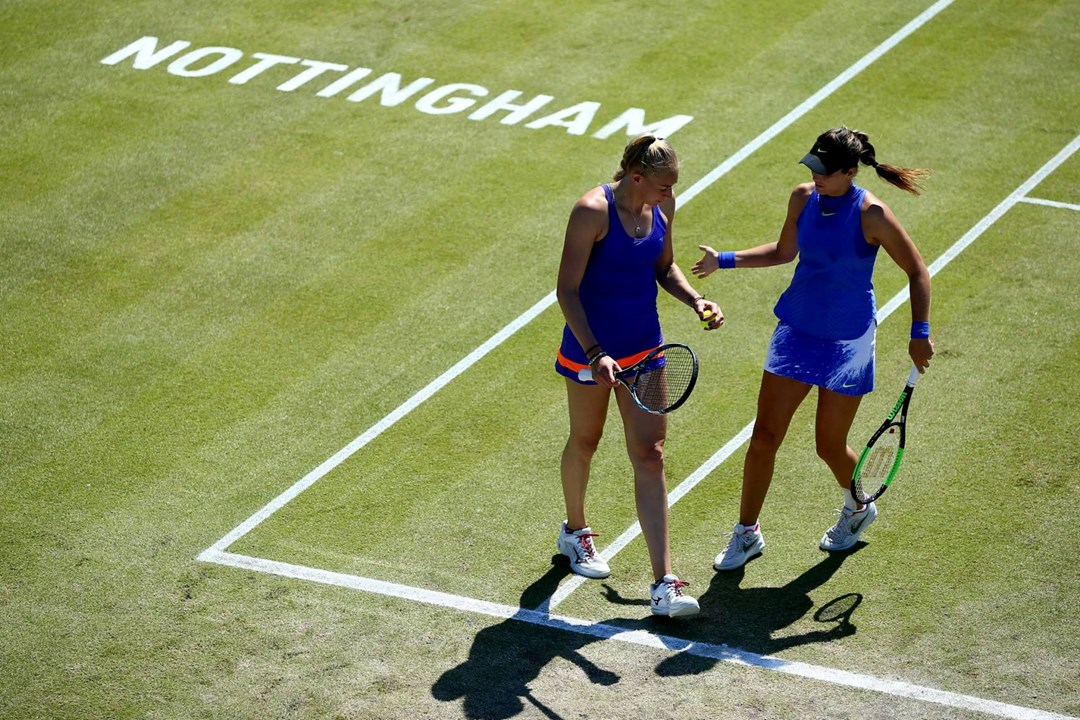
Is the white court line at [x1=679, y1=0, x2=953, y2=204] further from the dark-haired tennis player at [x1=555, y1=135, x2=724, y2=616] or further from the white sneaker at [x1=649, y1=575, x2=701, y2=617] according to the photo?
the white sneaker at [x1=649, y1=575, x2=701, y2=617]

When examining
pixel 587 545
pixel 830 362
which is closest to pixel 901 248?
pixel 830 362

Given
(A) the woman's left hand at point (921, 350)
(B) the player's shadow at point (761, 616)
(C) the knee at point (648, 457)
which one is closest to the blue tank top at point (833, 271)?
(A) the woman's left hand at point (921, 350)

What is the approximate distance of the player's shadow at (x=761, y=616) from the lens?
25.5ft

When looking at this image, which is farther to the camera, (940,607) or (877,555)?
(877,555)

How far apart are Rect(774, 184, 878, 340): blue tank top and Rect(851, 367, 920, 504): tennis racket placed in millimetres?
513

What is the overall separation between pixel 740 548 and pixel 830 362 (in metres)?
1.26

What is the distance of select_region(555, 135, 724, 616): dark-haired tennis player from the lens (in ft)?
25.0

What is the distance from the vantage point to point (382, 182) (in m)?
13.7

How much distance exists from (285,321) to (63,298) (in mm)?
1915

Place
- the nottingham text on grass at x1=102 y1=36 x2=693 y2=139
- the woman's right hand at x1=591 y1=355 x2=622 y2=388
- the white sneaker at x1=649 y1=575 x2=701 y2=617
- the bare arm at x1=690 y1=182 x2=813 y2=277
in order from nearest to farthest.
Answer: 1. the woman's right hand at x1=591 y1=355 x2=622 y2=388
2. the white sneaker at x1=649 y1=575 x2=701 y2=617
3. the bare arm at x1=690 y1=182 x2=813 y2=277
4. the nottingham text on grass at x1=102 y1=36 x2=693 y2=139

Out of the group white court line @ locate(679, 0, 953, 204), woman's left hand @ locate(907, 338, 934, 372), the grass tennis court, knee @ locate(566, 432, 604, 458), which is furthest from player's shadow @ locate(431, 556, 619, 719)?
white court line @ locate(679, 0, 953, 204)

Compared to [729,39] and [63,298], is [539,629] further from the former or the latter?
[729,39]

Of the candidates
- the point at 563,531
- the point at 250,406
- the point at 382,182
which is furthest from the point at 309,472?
the point at 382,182

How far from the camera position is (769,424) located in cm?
820
